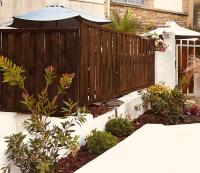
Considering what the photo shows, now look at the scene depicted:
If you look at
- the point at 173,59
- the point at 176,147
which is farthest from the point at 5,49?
the point at 173,59

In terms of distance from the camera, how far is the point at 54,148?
6.23 metres

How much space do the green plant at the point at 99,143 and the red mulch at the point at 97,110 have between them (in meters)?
1.24

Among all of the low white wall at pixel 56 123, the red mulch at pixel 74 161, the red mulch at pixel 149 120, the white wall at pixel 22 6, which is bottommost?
the red mulch at pixel 149 120

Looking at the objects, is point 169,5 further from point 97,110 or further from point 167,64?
point 97,110

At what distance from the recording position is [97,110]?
31.2ft

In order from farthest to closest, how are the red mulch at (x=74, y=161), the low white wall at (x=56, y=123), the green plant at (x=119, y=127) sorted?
the green plant at (x=119, y=127) < the low white wall at (x=56, y=123) < the red mulch at (x=74, y=161)

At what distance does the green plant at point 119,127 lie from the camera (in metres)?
9.11

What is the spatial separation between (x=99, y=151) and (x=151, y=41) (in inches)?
316

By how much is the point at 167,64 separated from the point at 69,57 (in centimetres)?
1126

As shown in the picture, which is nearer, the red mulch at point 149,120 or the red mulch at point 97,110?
the red mulch at point 97,110

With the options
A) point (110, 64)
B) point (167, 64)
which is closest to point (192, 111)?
point (110, 64)

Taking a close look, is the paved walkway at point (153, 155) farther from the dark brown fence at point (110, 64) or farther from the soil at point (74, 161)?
the dark brown fence at point (110, 64)

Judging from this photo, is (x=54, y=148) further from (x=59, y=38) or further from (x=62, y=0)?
(x=62, y=0)

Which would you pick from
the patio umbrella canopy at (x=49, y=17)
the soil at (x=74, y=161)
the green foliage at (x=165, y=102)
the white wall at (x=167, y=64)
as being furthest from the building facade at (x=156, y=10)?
the soil at (x=74, y=161)
